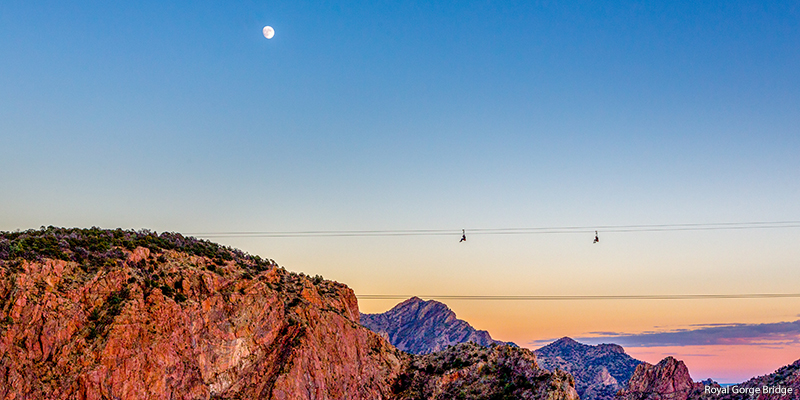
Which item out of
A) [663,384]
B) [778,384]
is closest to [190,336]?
[778,384]

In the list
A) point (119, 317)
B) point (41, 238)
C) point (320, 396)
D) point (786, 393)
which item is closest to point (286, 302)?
point (320, 396)

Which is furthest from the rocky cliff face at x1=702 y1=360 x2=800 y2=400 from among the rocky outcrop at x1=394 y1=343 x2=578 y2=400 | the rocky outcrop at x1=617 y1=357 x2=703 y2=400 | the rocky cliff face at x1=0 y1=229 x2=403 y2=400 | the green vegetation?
the green vegetation

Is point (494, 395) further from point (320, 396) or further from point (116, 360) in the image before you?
point (116, 360)

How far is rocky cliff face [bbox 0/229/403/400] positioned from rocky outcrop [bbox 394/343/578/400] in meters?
4.06

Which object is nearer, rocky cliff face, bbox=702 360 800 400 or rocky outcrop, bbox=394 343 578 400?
rocky outcrop, bbox=394 343 578 400

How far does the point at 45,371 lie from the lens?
181 feet

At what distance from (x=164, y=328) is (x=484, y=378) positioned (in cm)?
4336

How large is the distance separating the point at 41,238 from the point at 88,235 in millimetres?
8226

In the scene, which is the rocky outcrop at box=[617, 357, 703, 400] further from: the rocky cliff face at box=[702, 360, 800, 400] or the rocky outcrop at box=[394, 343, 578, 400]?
the rocky outcrop at box=[394, 343, 578, 400]

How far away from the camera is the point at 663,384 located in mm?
133500

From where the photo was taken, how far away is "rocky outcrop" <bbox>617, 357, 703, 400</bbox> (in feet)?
429

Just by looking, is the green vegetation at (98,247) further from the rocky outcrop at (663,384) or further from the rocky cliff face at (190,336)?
the rocky outcrop at (663,384)

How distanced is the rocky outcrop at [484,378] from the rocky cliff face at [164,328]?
4.06 meters

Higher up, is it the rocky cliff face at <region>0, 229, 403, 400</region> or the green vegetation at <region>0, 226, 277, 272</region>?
the green vegetation at <region>0, 226, 277, 272</region>
